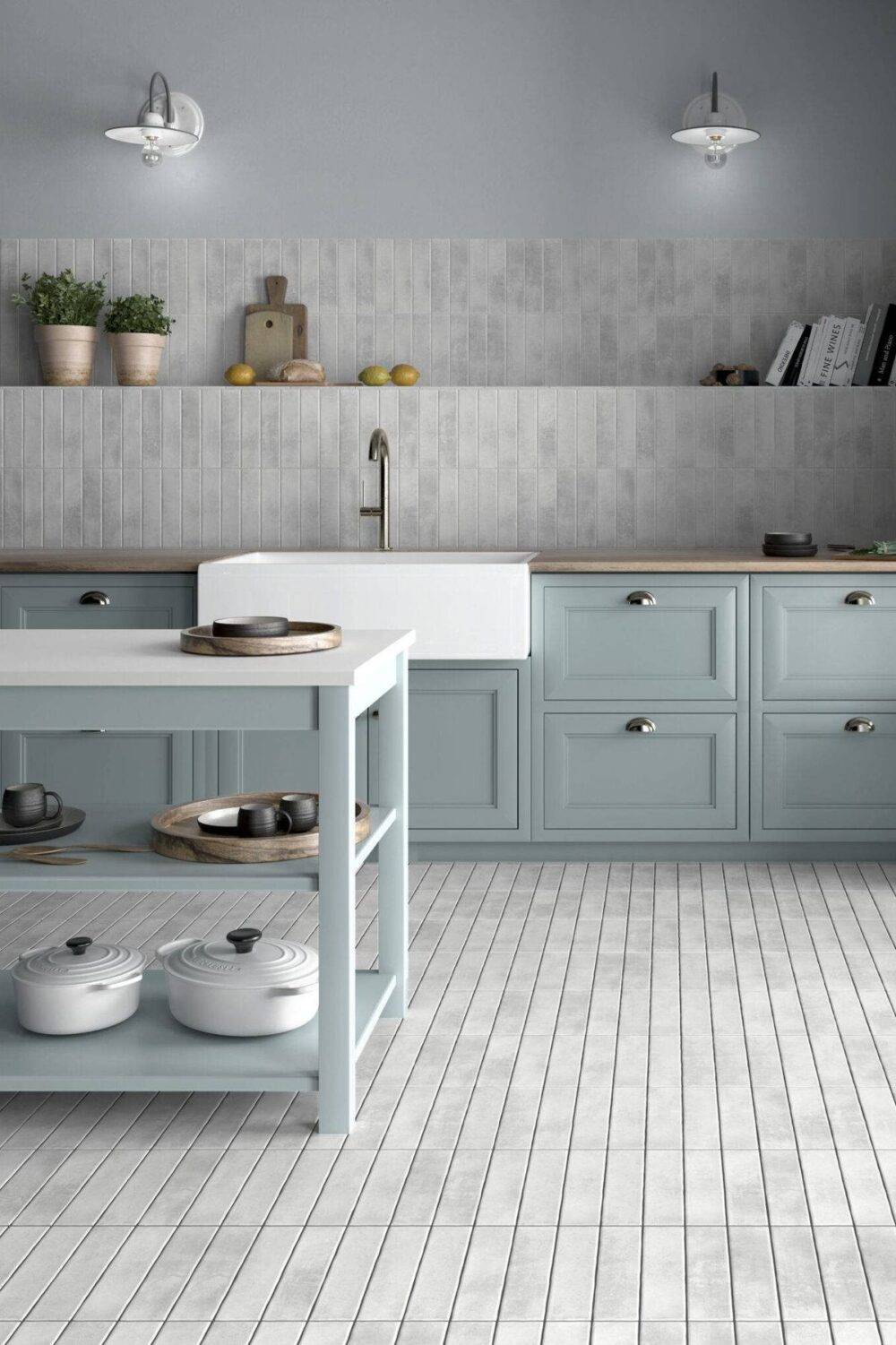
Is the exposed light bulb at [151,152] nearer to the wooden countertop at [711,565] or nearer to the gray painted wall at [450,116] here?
the gray painted wall at [450,116]

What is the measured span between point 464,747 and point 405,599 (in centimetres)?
46

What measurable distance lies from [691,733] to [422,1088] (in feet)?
6.07

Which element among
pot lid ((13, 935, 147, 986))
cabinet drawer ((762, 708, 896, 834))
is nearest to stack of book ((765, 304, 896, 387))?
cabinet drawer ((762, 708, 896, 834))

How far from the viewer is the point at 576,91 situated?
4953 millimetres

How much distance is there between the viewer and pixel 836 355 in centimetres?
488

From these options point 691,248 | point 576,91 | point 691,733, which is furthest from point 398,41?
point 691,733

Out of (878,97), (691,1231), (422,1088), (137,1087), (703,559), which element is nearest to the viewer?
(691,1231)

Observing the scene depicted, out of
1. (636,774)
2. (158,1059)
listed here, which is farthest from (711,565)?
(158,1059)

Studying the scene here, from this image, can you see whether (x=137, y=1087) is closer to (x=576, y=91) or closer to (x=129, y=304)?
(x=129, y=304)

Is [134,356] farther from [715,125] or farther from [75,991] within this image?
[75,991]

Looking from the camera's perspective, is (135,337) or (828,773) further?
(135,337)

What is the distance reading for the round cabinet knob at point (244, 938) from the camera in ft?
8.39

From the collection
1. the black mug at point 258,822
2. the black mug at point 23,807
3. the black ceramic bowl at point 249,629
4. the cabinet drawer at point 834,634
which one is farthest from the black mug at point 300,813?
the cabinet drawer at point 834,634

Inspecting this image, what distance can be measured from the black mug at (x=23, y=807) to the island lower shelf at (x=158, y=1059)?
1.12 feet
